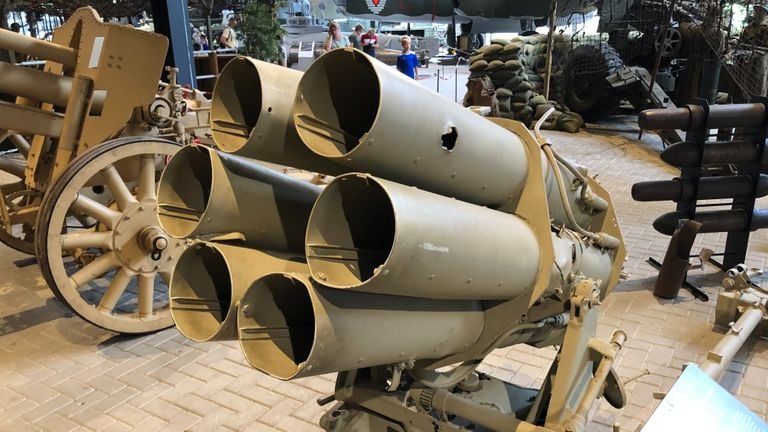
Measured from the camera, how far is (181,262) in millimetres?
1892

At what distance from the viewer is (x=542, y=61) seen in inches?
476

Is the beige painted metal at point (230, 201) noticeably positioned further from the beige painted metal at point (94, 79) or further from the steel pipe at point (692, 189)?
the steel pipe at point (692, 189)

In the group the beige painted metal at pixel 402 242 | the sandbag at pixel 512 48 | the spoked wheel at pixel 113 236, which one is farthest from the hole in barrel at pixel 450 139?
the sandbag at pixel 512 48

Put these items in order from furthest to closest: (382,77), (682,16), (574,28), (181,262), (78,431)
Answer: (574,28) < (682,16) < (78,431) < (181,262) < (382,77)

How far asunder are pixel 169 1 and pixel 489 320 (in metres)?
6.21

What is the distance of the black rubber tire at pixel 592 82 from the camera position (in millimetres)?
11648

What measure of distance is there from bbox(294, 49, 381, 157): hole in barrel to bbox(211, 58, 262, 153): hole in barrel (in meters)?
0.21

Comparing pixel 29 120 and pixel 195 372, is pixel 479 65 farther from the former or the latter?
pixel 195 372

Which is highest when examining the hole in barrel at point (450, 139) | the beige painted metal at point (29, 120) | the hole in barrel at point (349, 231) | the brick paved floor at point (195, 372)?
the hole in barrel at point (450, 139)

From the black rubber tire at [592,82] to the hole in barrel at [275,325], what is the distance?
35.7 ft

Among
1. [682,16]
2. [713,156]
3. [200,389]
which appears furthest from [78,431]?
[682,16]

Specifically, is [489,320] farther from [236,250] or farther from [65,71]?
[65,71]

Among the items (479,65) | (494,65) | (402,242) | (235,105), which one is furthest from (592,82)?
(402,242)

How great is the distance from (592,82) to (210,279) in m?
11.3
